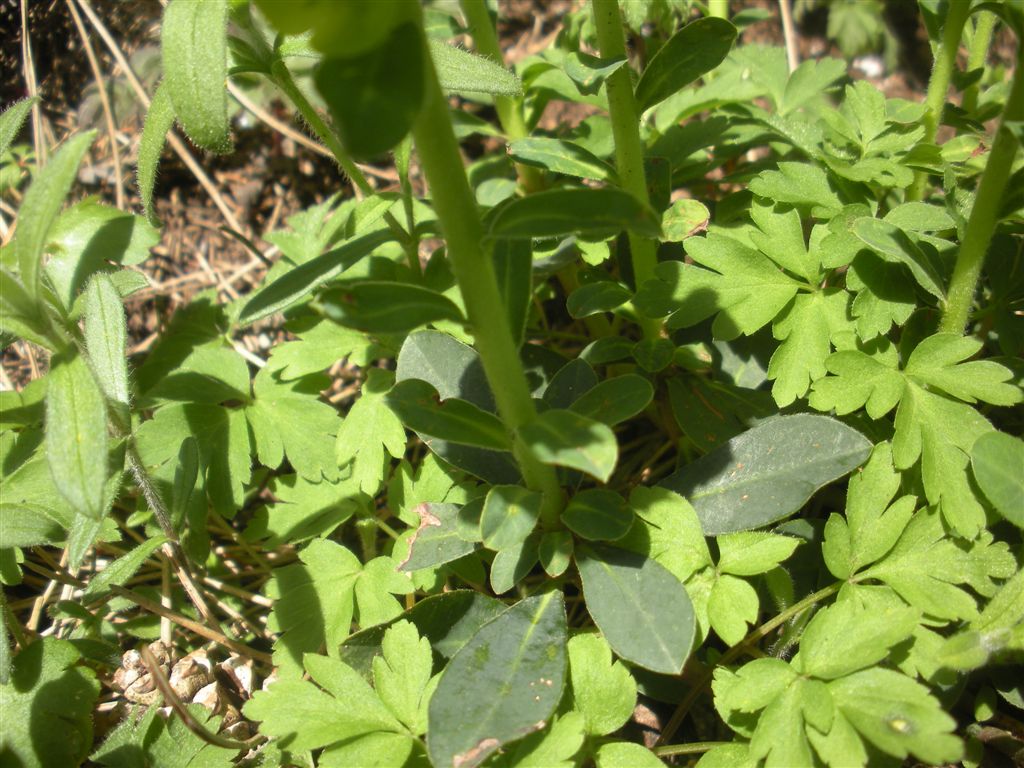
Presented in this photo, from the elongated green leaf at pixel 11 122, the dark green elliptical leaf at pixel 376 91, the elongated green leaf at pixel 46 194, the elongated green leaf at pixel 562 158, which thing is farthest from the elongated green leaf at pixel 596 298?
the elongated green leaf at pixel 11 122

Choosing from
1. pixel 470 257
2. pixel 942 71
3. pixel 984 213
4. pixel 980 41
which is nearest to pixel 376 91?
pixel 470 257

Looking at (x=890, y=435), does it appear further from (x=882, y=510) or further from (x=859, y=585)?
(x=859, y=585)

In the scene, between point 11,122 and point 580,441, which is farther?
point 11,122

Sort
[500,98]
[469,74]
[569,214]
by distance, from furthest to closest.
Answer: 1. [500,98]
2. [469,74]
3. [569,214]

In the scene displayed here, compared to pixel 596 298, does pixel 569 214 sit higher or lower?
higher

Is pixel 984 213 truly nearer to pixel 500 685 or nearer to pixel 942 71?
pixel 942 71

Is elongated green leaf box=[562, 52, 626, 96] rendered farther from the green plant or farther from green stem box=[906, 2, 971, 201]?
green stem box=[906, 2, 971, 201]

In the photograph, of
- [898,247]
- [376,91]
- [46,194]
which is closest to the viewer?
[376,91]
